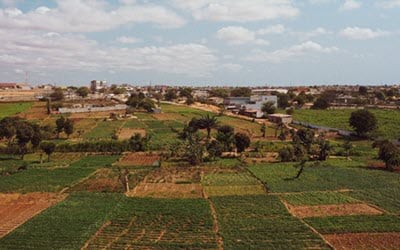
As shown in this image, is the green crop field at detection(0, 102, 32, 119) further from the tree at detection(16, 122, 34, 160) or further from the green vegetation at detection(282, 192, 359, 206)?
the green vegetation at detection(282, 192, 359, 206)

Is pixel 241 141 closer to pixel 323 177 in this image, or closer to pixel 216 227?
pixel 323 177

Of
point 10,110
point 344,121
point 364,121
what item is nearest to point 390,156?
point 364,121

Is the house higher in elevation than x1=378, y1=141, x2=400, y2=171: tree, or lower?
higher

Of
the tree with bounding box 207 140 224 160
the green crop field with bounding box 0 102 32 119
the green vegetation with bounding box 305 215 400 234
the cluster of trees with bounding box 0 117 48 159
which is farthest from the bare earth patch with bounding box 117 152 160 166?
the green crop field with bounding box 0 102 32 119

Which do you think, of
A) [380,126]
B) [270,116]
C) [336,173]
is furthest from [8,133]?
[380,126]

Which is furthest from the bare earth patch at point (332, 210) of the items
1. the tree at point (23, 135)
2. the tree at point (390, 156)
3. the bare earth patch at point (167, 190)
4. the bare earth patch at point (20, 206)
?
the tree at point (23, 135)

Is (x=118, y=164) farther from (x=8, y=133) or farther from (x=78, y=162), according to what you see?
(x=8, y=133)
